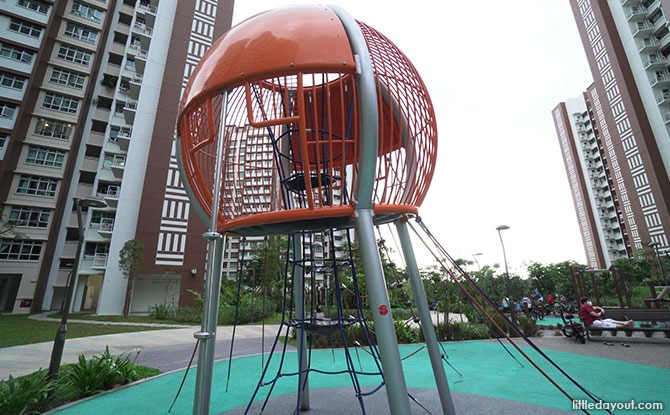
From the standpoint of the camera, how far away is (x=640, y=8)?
3491cm

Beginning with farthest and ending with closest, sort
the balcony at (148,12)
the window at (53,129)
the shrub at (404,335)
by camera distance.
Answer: the balcony at (148,12), the window at (53,129), the shrub at (404,335)

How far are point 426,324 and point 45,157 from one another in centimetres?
3476

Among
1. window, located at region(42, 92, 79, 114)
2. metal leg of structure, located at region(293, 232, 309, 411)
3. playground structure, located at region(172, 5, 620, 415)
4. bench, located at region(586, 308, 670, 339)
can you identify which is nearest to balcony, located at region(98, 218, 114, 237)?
window, located at region(42, 92, 79, 114)

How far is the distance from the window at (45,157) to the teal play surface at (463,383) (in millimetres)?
29294

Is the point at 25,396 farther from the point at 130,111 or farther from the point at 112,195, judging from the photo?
the point at 130,111

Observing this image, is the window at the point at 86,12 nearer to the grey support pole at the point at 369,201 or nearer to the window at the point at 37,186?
the window at the point at 37,186

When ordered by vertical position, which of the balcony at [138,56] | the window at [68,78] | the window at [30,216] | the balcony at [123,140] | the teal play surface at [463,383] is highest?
the balcony at [138,56]

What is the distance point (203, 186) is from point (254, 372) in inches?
215

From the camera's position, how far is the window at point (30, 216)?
80.2ft

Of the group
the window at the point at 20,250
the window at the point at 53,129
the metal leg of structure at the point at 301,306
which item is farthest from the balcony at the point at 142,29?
the metal leg of structure at the point at 301,306

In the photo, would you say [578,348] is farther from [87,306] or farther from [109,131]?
[87,306]

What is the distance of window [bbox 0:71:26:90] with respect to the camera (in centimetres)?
2475

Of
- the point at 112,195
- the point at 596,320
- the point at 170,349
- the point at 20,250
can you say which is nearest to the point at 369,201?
the point at 170,349

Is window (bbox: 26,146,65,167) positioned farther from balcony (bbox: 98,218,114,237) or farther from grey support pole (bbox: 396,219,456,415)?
grey support pole (bbox: 396,219,456,415)
